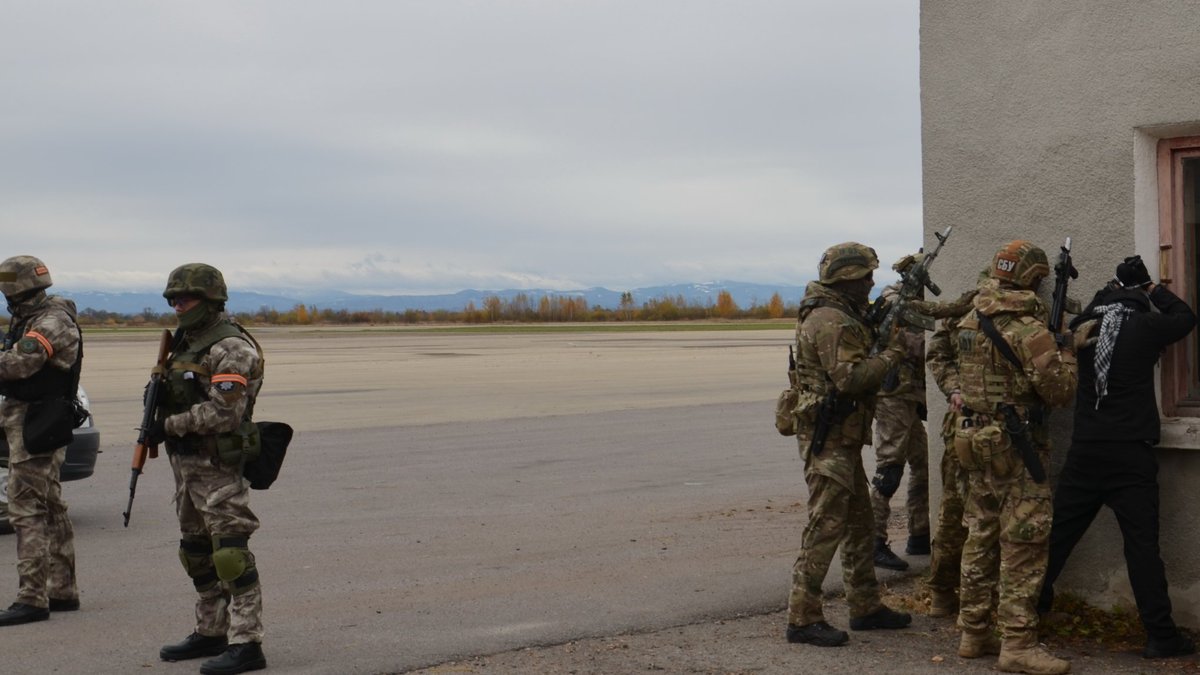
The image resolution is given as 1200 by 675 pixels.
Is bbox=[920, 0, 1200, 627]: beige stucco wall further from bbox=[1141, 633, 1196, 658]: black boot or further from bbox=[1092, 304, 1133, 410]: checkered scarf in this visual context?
bbox=[1092, 304, 1133, 410]: checkered scarf

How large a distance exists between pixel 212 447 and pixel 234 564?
0.56m

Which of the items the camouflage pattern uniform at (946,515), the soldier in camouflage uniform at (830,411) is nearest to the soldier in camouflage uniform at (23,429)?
the soldier in camouflage uniform at (830,411)

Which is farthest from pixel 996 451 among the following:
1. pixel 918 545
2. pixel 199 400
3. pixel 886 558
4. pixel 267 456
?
pixel 199 400

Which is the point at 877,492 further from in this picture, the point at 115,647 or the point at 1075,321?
the point at 115,647

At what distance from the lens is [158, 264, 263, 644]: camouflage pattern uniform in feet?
19.6

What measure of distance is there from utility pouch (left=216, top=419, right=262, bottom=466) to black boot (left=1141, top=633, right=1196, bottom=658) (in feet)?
14.2

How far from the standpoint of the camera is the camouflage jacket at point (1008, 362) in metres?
5.67

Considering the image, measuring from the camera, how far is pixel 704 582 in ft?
25.6

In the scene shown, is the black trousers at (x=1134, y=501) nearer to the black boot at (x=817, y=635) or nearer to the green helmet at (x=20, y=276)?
the black boot at (x=817, y=635)

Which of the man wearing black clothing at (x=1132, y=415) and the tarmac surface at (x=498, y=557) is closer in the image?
the man wearing black clothing at (x=1132, y=415)

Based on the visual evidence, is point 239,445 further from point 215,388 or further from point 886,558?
point 886,558

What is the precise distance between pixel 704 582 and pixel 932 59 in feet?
11.0

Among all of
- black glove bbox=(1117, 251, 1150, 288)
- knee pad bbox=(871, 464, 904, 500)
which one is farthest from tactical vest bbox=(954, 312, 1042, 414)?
knee pad bbox=(871, 464, 904, 500)

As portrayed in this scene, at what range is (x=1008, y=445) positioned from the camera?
5785 millimetres
